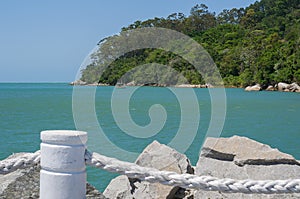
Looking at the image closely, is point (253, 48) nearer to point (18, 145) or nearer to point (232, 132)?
point (232, 132)

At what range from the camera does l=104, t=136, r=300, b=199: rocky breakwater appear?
5371mm

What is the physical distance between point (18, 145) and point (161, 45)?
12.3 metres

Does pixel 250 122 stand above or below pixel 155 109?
below

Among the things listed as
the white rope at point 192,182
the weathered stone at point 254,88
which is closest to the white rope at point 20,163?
the white rope at point 192,182

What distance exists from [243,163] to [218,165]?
370 mm

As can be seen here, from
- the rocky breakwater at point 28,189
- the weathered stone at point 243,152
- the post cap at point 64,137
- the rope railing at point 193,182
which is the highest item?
the post cap at point 64,137

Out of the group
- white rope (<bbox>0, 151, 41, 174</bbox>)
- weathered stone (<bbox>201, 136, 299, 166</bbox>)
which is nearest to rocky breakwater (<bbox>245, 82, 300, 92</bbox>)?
weathered stone (<bbox>201, 136, 299, 166</bbox>)

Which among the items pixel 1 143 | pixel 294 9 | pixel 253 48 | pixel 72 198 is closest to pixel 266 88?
pixel 253 48

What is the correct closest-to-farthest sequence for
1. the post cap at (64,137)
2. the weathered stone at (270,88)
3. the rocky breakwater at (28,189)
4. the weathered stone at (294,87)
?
the post cap at (64,137), the rocky breakwater at (28,189), the weathered stone at (294,87), the weathered stone at (270,88)

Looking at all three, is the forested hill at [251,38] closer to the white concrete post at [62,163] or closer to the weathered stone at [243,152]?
the weathered stone at [243,152]

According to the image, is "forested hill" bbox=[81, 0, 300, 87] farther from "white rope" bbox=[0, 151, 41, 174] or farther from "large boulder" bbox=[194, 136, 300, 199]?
"white rope" bbox=[0, 151, 41, 174]

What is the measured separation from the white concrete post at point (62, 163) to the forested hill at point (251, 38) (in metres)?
40.7

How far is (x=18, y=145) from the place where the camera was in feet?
57.2

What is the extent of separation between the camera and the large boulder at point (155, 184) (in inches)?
231
